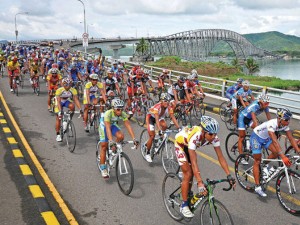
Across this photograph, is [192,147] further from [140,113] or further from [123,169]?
[140,113]

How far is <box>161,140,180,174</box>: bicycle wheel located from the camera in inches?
313

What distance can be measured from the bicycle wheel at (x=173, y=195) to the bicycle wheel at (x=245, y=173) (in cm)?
208

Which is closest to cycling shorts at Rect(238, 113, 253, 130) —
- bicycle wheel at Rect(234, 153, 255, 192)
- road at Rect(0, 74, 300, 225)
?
road at Rect(0, 74, 300, 225)

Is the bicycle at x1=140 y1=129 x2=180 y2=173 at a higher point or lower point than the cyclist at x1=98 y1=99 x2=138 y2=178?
lower

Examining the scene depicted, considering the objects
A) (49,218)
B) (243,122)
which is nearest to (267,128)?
(243,122)

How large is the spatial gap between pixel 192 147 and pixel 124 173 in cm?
230

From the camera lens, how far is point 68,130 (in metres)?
10.1

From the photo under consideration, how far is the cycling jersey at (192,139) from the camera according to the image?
512 cm

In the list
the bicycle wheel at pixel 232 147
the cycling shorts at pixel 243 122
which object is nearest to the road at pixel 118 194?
the bicycle wheel at pixel 232 147

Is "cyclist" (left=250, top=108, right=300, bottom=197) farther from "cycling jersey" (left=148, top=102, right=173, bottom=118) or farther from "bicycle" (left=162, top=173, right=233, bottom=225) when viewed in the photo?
"cycling jersey" (left=148, top=102, right=173, bottom=118)

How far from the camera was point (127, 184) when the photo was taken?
6.89 m

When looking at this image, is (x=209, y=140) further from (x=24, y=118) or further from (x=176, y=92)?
(x=24, y=118)

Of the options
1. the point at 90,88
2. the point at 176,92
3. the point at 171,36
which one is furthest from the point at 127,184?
the point at 171,36

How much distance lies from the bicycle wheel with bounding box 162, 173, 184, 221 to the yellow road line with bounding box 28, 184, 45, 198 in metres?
2.53
